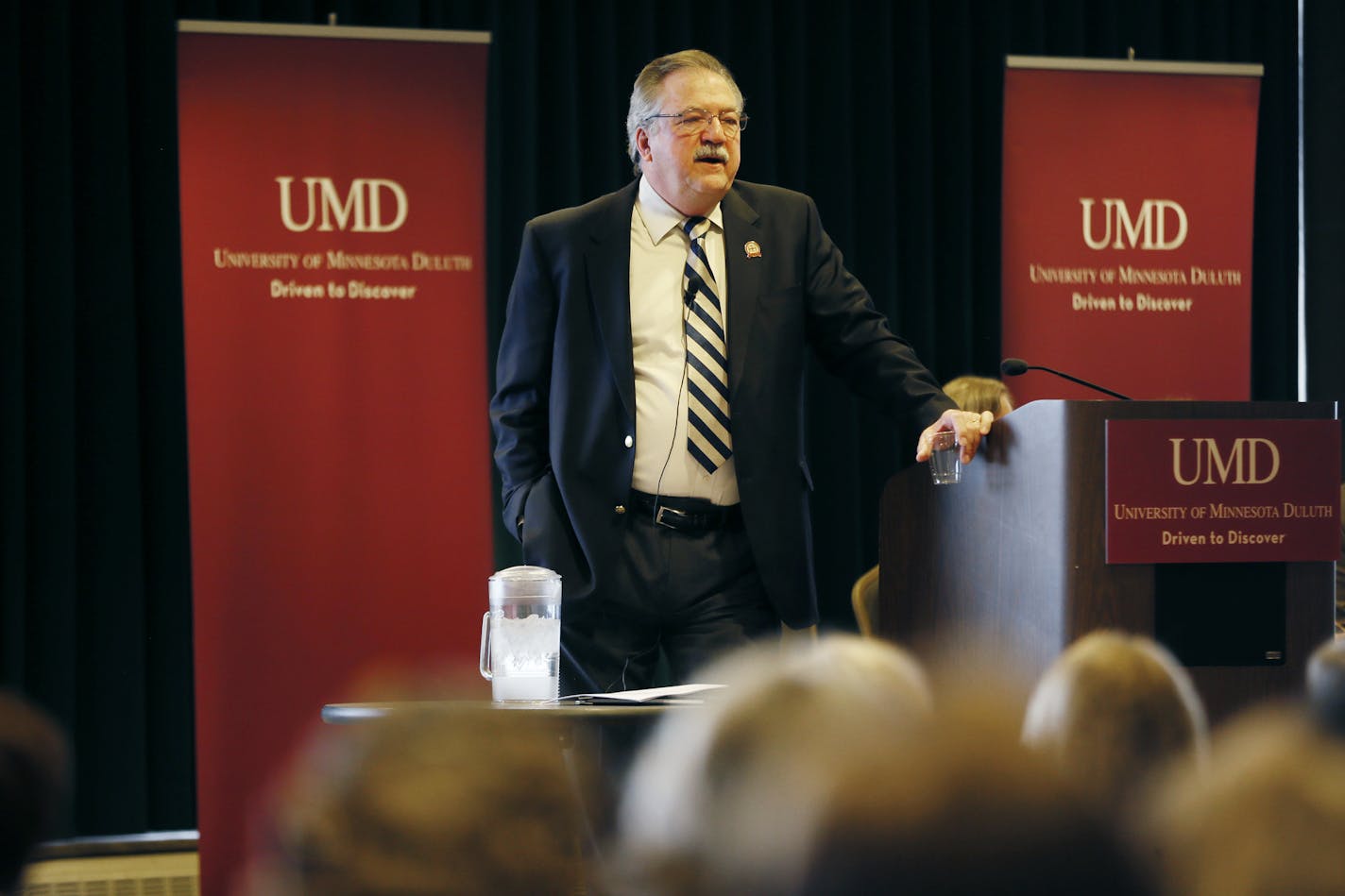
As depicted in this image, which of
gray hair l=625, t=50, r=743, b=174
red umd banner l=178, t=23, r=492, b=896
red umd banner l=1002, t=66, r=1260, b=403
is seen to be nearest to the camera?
gray hair l=625, t=50, r=743, b=174

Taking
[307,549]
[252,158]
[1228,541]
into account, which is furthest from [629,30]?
[1228,541]

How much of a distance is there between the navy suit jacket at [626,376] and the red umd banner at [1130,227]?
190 cm

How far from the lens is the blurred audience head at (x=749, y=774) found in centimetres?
53

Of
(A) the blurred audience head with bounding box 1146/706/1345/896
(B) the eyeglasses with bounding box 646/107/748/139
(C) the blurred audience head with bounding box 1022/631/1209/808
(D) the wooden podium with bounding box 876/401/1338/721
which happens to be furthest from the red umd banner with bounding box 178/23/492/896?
(A) the blurred audience head with bounding box 1146/706/1345/896

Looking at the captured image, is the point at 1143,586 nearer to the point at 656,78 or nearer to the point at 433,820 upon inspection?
the point at 656,78

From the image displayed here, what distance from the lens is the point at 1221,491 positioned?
237 cm

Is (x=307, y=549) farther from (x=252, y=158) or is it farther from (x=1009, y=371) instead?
(x=1009, y=371)

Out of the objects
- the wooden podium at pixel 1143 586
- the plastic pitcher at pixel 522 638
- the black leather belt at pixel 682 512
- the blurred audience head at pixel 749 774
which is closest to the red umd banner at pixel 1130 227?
the black leather belt at pixel 682 512

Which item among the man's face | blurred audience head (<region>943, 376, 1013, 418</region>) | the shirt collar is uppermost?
the man's face

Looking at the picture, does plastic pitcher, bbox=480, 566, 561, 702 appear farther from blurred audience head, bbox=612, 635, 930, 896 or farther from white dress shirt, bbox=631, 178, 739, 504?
blurred audience head, bbox=612, 635, 930, 896

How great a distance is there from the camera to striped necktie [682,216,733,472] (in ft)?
9.91

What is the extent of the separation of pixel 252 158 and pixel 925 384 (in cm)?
226

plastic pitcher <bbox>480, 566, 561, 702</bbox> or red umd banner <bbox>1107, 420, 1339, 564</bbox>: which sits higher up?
red umd banner <bbox>1107, 420, 1339, 564</bbox>

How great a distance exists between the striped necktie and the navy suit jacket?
41 mm
